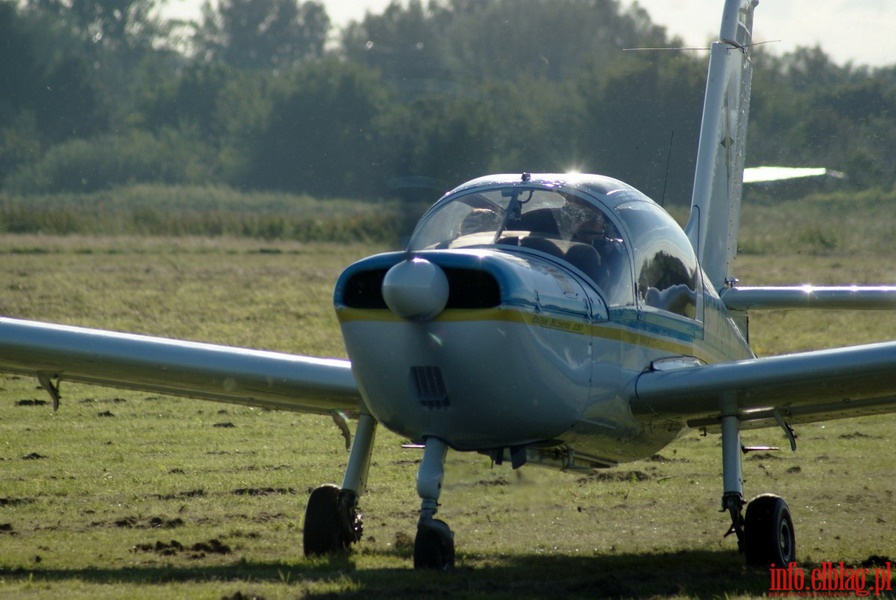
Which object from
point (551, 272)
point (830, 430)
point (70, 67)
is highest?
point (70, 67)

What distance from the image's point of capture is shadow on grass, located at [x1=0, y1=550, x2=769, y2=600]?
6316 millimetres

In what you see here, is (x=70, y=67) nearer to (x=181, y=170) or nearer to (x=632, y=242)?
(x=181, y=170)

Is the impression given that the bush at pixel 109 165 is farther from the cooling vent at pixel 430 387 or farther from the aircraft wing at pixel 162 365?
the cooling vent at pixel 430 387

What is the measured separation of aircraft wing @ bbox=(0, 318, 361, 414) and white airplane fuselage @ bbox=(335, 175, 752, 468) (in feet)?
4.67

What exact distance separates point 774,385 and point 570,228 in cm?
159

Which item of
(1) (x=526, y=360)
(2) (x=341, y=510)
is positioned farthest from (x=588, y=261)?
(2) (x=341, y=510)

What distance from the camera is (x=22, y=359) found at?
26.3 feet

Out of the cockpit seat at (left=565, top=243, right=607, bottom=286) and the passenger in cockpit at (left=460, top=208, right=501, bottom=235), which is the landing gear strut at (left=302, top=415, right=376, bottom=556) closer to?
the passenger in cockpit at (left=460, top=208, right=501, bottom=235)

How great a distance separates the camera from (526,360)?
634cm

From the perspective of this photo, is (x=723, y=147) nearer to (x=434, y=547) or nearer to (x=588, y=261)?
(x=588, y=261)

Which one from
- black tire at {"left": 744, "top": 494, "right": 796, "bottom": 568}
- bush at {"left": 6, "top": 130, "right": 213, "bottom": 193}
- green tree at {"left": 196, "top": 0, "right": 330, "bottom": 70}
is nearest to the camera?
black tire at {"left": 744, "top": 494, "right": 796, "bottom": 568}

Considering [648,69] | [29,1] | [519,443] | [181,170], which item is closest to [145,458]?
[519,443]

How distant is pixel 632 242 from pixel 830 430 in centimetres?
760

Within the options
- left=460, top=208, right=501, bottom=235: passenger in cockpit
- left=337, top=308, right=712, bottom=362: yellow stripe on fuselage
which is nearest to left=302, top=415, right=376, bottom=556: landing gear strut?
left=460, top=208, right=501, bottom=235: passenger in cockpit
